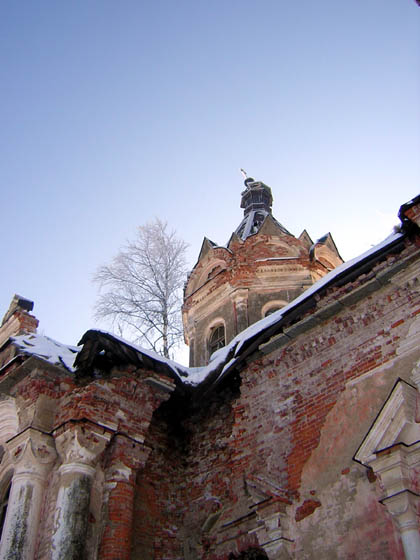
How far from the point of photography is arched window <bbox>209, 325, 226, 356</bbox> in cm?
1472

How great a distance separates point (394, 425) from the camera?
6410 millimetres

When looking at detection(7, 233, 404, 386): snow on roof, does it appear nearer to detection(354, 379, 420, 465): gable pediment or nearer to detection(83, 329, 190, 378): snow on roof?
detection(83, 329, 190, 378): snow on roof

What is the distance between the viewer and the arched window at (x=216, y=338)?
14719 millimetres

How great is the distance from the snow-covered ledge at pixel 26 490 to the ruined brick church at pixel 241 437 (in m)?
0.02

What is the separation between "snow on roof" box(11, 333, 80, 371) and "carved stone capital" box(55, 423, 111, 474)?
1.05 metres

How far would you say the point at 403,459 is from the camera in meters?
6.10

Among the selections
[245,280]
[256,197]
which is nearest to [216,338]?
[245,280]

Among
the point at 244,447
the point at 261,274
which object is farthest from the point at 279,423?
the point at 261,274

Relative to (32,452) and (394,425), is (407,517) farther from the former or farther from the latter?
(32,452)

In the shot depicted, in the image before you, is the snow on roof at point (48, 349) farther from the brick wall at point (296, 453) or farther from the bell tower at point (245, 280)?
the bell tower at point (245, 280)

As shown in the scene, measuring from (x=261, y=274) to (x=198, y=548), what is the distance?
8136mm

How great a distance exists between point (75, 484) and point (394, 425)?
13.9 ft

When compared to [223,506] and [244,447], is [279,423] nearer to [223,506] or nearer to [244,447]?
[244,447]

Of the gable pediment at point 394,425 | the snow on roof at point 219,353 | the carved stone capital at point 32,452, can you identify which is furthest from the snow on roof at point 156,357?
the gable pediment at point 394,425
